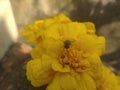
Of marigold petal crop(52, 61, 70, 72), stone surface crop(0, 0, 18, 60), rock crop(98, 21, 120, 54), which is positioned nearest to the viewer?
marigold petal crop(52, 61, 70, 72)

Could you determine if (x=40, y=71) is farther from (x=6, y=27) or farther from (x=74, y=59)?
(x=6, y=27)

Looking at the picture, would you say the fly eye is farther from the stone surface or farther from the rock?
the rock

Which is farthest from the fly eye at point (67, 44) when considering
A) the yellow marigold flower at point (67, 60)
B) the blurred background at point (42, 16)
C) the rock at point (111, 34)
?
the rock at point (111, 34)

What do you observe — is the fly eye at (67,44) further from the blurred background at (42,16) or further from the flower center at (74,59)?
the blurred background at (42,16)

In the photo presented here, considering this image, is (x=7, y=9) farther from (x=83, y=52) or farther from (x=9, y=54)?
(x=83, y=52)

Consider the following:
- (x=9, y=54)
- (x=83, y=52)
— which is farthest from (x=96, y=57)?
(x=9, y=54)

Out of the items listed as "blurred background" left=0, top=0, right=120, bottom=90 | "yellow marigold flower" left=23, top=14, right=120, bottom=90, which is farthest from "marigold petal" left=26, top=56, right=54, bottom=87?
"blurred background" left=0, top=0, right=120, bottom=90

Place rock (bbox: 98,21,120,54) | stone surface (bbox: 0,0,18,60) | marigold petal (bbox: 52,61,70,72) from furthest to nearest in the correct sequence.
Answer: rock (bbox: 98,21,120,54) < stone surface (bbox: 0,0,18,60) < marigold petal (bbox: 52,61,70,72)
